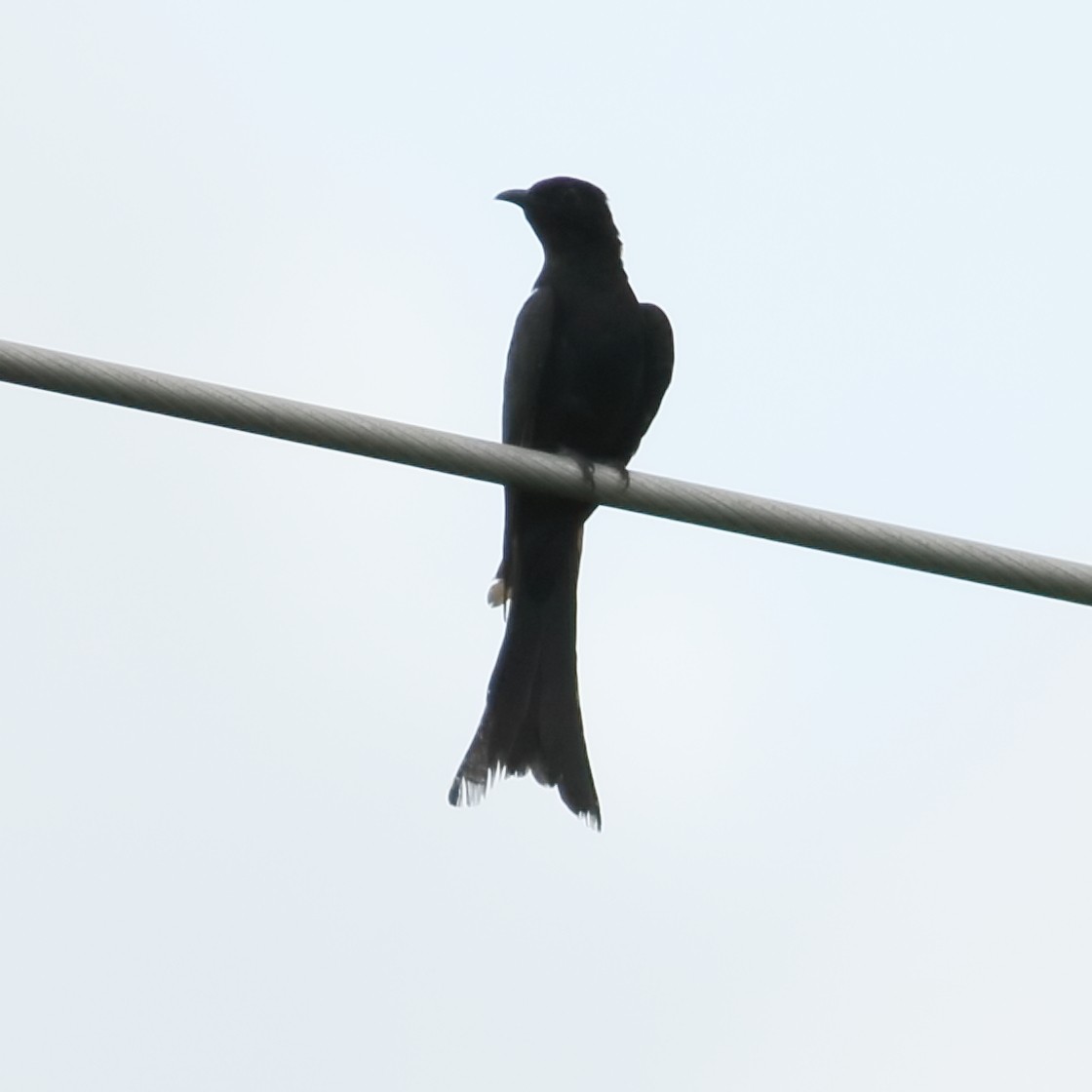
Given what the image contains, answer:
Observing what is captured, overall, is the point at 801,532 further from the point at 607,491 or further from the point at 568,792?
the point at 568,792

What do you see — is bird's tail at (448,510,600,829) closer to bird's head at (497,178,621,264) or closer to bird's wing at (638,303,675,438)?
bird's wing at (638,303,675,438)

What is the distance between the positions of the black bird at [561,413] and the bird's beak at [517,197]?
0.08 m

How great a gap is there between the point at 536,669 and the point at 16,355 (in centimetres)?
250

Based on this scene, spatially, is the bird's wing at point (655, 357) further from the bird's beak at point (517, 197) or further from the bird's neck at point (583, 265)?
the bird's beak at point (517, 197)

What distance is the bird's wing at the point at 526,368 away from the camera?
596cm

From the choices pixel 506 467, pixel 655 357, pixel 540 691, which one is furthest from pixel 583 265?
pixel 506 467

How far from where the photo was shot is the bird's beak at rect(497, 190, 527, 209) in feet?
21.2

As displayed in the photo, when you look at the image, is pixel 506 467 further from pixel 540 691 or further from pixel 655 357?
pixel 655 357

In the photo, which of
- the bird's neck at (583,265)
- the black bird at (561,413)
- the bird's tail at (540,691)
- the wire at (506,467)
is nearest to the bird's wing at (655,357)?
the black bird at (561,413)

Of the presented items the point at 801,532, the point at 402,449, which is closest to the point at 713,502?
the point at 801,532

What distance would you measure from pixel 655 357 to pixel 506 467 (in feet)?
8.00

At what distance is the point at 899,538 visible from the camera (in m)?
3.81

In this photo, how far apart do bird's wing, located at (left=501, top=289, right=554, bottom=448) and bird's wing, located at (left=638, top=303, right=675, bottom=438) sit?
33 centimetres

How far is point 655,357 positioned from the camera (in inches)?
245
